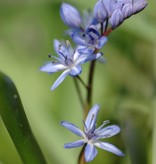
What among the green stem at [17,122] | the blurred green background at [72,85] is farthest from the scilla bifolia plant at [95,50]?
the blurred green background at [72,85]

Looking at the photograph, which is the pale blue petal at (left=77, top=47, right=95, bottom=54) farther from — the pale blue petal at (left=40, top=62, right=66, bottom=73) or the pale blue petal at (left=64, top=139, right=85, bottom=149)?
the pale blue petal at (left=64, top=139, right=85, bottom=149)

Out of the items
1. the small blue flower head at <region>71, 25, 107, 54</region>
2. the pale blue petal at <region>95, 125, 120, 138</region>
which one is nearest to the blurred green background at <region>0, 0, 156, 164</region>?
the pale blue petal at <region>95, 125, 120, 138</region>

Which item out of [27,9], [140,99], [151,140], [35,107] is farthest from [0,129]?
[27,9]

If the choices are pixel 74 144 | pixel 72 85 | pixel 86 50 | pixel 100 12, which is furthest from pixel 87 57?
pixel 72 85

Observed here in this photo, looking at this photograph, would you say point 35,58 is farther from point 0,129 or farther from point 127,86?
point 0,129

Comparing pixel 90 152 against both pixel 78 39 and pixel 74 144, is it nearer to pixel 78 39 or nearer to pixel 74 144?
pixel 74 144
